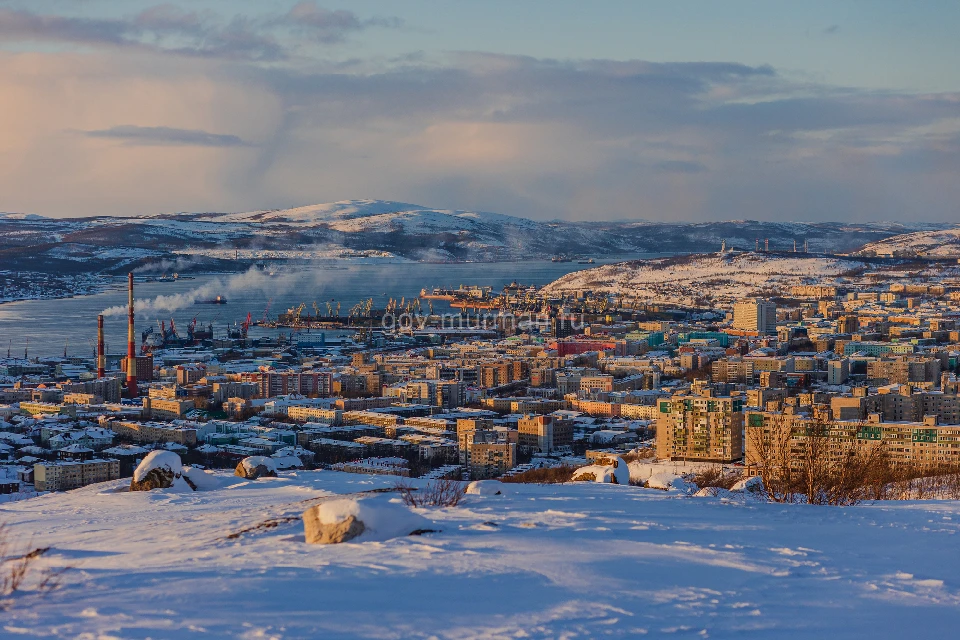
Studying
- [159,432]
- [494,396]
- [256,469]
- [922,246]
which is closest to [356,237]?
[922,246]

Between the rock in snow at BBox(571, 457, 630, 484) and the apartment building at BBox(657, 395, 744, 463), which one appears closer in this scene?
the rock in snow at BBox(571, 457, 630, 484)

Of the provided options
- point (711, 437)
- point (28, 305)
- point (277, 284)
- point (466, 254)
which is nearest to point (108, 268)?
point (277, 284)

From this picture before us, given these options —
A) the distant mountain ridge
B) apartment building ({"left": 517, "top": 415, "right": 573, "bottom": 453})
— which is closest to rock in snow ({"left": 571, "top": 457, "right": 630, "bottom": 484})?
apartment building ({"left": 517, "top": 415, "right": 573, "bottom": 453})

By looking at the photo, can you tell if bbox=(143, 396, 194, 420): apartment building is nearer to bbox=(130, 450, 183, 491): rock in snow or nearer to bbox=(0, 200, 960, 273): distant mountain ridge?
bbox=(130, 450, 183, 491): rock in snow

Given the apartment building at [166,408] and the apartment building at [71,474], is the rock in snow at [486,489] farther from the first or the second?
the apartment building at [166,408]

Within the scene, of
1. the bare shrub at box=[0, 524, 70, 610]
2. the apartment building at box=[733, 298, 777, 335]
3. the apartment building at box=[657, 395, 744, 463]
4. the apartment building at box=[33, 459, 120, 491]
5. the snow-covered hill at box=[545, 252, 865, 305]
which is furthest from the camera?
the snow-covered hill at box=[545, 252, 865, 305]

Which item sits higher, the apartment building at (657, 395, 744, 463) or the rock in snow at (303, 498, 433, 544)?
the rock in snow at (303, 498, 433, 544)

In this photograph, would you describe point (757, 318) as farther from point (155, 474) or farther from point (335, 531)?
point (335, 531)

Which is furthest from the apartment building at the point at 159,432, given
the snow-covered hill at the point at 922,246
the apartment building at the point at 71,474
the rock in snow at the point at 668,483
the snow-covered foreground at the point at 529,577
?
the snow-covered hill at the point at 922,246
